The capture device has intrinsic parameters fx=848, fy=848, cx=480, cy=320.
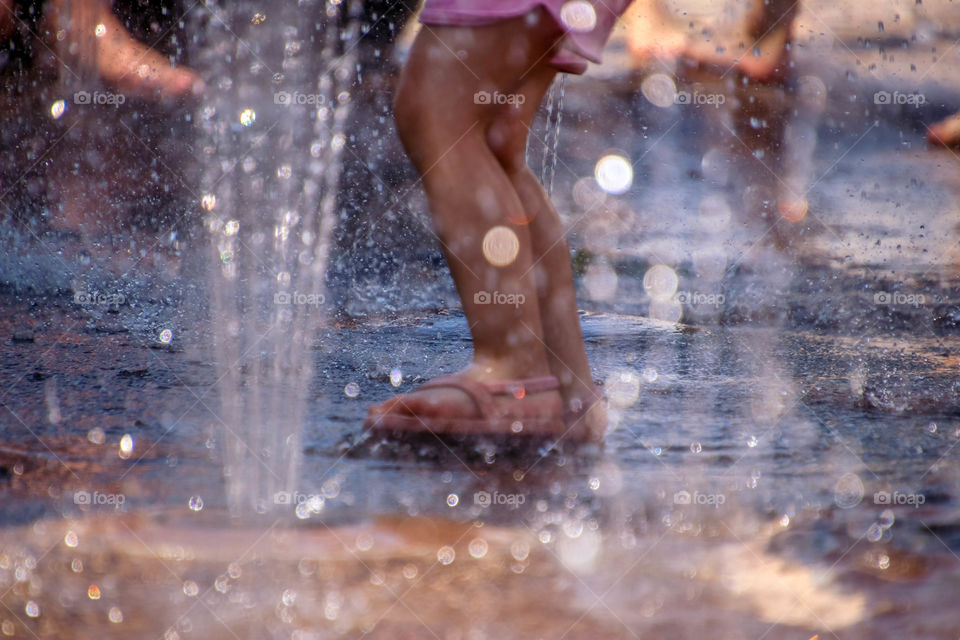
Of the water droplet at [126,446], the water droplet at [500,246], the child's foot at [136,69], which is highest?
the child's foot at [136,69]

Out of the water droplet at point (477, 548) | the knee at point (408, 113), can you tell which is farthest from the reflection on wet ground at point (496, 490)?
the knee at point (408, 113)

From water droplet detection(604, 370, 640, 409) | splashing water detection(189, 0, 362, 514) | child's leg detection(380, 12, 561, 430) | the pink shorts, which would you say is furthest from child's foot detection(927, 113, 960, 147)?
child's leg detection(380, 12, 561, 430)

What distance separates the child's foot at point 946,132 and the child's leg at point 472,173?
345 cm

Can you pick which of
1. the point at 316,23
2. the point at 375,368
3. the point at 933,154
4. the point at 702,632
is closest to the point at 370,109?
the point at 316,23

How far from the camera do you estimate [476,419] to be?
1.18 metres

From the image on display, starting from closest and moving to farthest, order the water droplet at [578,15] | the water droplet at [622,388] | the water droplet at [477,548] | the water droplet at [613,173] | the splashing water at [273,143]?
the water droplet at [477,548] → the water droplet at [578,15] → the water droplet at [622,388] → the splashing water at [273,143] → the water droplet at [613,173]

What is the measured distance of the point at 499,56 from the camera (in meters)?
1.21

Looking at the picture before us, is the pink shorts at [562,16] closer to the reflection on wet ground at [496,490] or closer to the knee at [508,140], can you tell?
the knee at [508,140]

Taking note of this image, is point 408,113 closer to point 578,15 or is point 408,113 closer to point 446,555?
point 578,15

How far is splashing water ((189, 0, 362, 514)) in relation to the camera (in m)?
3.62

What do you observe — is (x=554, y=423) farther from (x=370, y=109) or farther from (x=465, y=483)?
(x=370, y=109)

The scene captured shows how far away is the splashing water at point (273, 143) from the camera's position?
3623 millimetres

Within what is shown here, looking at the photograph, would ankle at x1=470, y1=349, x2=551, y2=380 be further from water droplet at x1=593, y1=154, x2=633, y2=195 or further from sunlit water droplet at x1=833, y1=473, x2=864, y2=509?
water droplet at x1=593, y1=154, x2=633, y2=195

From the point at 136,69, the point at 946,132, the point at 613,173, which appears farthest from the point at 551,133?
the point at 136,69
